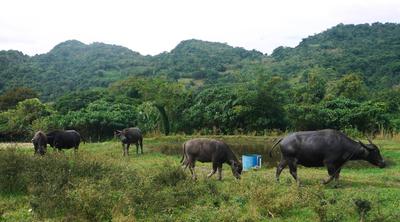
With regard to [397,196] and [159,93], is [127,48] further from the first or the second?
[397,196]

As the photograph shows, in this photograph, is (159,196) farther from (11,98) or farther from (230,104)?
(11,98)

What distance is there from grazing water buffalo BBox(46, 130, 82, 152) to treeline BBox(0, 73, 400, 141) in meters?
14.4

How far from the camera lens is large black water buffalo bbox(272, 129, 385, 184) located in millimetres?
13875

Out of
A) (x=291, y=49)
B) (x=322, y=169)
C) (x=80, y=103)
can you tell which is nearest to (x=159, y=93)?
(x=80, y=103)

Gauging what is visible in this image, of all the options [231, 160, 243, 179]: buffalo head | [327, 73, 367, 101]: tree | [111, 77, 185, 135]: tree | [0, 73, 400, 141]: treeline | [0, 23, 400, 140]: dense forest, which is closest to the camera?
[231, 160, 243, 179]: buffalo head

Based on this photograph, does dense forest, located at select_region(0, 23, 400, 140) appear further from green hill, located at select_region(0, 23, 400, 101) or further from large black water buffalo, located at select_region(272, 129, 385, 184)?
large black water buffalo, located at select_region(272, 129, 385, 184)

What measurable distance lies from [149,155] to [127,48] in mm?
147678

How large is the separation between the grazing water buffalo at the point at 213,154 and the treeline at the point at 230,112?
54.9 feet

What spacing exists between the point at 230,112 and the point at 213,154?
2093 centimetres

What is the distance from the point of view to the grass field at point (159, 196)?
10648mm

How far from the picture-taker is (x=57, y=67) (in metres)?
113

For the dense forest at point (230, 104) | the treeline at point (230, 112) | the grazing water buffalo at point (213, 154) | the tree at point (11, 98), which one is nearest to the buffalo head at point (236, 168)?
the grazing water buffalo at point (213, 154)

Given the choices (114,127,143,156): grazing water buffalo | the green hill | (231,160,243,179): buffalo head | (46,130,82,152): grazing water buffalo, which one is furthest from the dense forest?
(231,160,243,179): buffalo head

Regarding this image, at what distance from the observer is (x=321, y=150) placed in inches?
547
